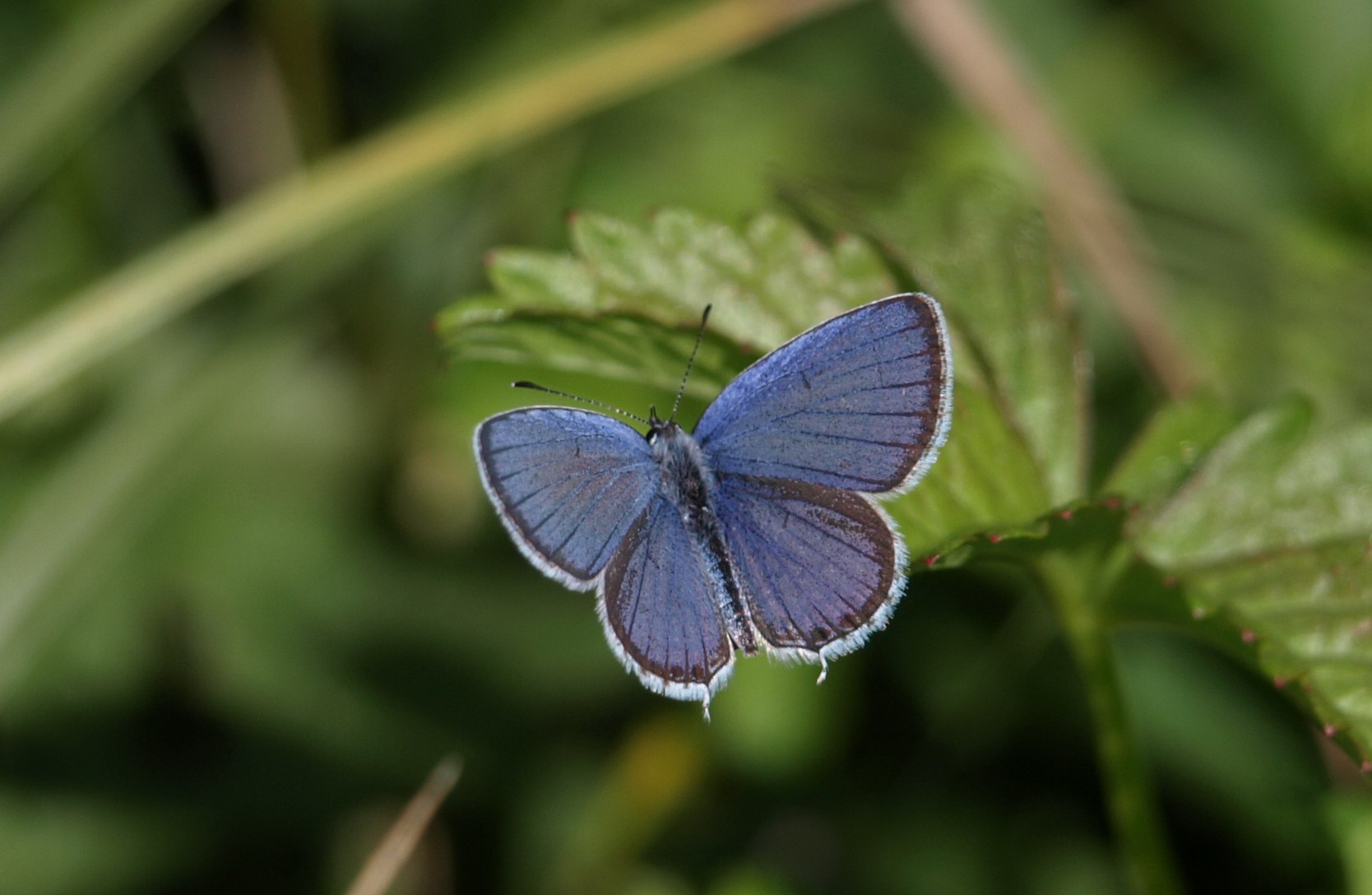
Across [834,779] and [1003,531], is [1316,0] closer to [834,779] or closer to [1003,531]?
[834,779]

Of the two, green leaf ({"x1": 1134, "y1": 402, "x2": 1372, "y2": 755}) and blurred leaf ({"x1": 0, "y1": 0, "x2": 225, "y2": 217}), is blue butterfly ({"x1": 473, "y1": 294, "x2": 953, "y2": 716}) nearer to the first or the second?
green leaf ({"x1": 1134, "y1": 402, "x2": 1372, "y2": 755})

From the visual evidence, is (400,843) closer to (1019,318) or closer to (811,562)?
(811,562)

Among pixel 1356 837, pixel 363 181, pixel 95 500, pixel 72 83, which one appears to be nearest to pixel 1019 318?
pixel 1356 837

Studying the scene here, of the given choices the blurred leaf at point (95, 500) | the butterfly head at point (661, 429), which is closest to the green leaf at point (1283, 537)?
the butterfly head at point (661, 429)

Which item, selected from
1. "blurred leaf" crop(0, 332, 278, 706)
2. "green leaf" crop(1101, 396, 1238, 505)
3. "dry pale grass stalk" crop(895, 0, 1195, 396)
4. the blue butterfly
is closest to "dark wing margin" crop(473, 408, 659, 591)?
the blue butterfly

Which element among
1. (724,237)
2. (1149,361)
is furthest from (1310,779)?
(724,237)
